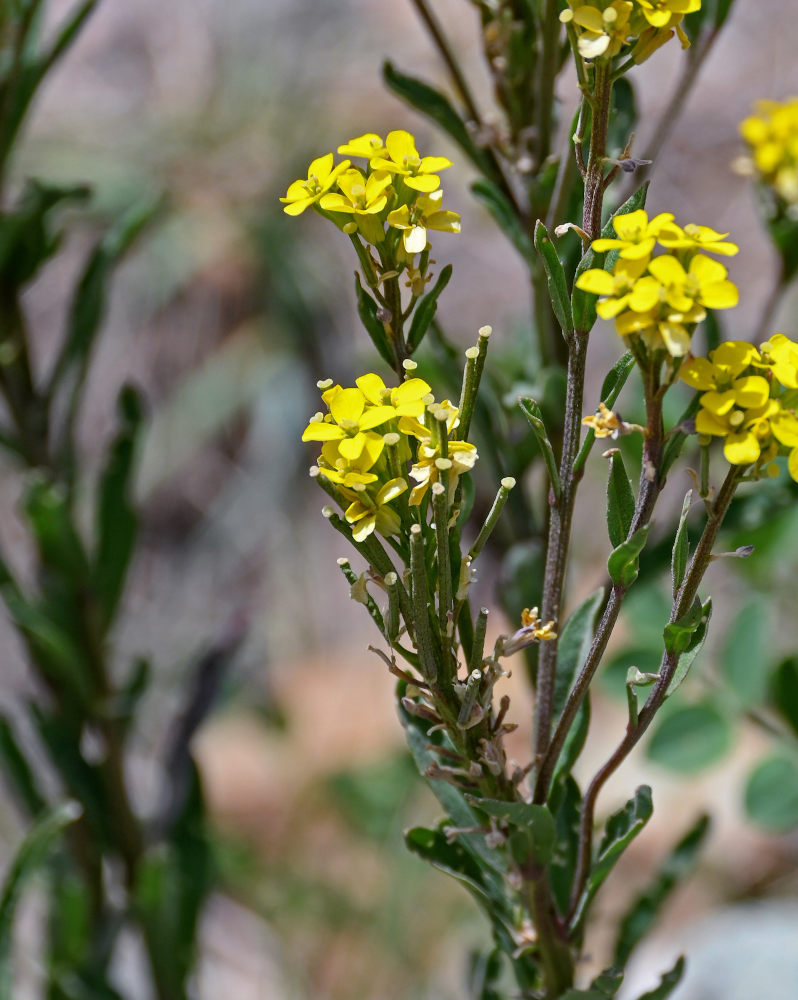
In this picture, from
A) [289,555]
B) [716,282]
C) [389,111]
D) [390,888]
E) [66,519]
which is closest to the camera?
[716,282]

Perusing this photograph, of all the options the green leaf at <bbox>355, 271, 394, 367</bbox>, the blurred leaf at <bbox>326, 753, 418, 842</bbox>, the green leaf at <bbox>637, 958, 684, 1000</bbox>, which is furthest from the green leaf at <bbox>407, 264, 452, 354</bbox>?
the blurred leaf at <bbox>326, 753, 418, 842</bbox>

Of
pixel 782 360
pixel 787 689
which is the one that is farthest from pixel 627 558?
pixel 787 689

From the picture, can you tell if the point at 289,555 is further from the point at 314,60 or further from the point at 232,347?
the point at 314,60

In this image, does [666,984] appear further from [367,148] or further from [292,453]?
[292,453]

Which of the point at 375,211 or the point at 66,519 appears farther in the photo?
the point at 66,519

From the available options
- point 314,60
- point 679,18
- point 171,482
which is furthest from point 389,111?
point 679,18

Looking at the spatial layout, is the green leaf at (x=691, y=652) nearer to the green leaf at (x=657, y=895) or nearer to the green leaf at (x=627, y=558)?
the green leaf at (x=627, y=558)

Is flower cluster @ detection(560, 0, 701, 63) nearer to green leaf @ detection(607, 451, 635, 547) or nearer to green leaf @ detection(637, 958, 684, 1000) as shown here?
green leaf @ detection(607, 451, 635, 547)

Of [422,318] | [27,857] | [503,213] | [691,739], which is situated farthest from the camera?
[691,739]
